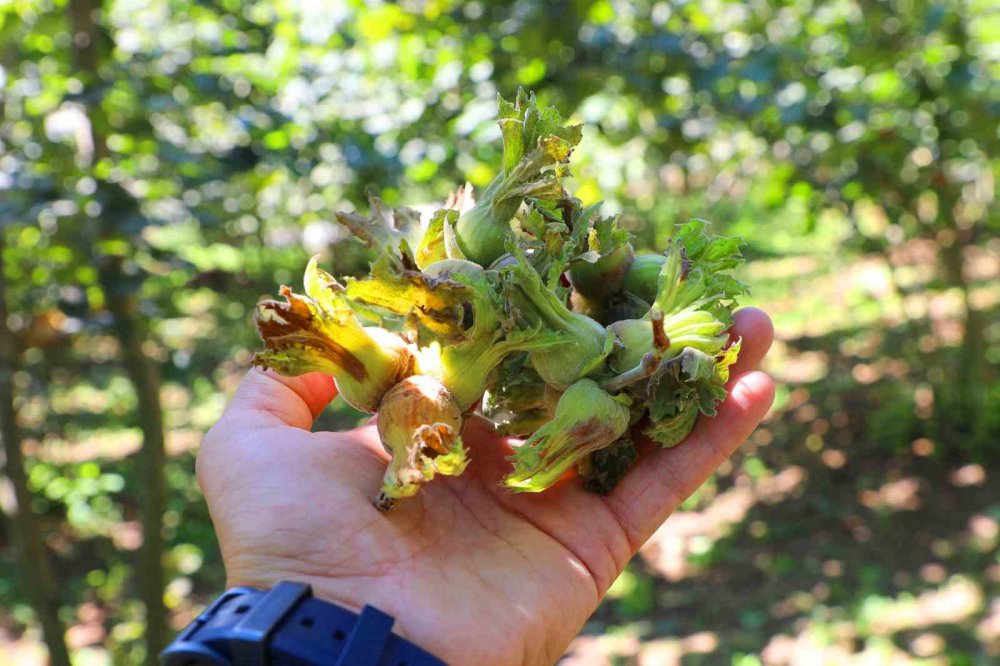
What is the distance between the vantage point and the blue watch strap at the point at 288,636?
1485 millimetres

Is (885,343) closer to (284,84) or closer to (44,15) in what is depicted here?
(284,84)

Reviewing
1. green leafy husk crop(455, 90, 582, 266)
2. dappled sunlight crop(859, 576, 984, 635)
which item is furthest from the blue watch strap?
dappled sunlight crop(859, 576, 984, 635)

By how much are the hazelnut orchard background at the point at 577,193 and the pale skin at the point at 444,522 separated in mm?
1145

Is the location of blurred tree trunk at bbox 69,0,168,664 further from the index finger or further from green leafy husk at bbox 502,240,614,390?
the index finger

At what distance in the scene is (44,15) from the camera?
3.33m

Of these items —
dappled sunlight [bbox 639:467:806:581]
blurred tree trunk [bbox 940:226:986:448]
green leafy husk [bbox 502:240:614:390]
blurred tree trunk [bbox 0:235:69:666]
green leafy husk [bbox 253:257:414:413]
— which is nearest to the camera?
green leafy husk [bbox 253:257:414:413]

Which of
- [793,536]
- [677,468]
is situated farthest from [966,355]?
[677,468]

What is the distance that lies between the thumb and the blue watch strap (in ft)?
1.77

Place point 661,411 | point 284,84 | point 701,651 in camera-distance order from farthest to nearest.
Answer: point 701,651 → point 284,84 → point 661,411

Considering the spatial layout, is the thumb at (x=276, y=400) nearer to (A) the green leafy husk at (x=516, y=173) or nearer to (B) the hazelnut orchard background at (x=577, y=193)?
(A) the green leafy husk at (x=516, y=173)

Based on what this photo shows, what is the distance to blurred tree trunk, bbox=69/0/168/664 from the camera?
2957 mm

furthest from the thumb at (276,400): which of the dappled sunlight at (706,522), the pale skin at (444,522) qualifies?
the dappled sunlight at (706,522)

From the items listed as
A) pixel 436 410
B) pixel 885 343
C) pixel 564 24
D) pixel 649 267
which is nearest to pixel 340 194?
pixel 564 24

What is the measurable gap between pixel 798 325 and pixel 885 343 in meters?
1.13
